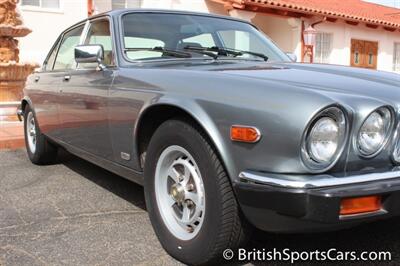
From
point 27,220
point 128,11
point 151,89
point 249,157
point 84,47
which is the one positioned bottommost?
point 27,220

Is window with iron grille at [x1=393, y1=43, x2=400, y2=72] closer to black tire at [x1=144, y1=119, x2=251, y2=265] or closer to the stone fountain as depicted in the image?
the stone fountain

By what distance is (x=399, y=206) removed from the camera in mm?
2164

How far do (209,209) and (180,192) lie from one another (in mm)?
336

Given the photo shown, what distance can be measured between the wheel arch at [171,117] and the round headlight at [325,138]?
14.6 inches

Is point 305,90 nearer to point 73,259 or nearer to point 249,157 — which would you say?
point 249,157

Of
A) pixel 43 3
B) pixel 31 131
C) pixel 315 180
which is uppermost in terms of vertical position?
pixel 43 3

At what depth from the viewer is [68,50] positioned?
462 centimetres

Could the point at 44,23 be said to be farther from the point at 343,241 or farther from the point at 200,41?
the point at 343,241

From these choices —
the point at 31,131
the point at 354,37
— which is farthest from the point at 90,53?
the point at 354,37

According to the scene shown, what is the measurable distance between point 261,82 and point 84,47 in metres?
1.61

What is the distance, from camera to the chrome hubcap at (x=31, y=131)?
5.29 meters

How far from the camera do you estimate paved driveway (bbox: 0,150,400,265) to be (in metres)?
2.74

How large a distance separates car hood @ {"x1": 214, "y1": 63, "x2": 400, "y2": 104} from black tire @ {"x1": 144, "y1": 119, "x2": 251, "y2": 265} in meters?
0.42

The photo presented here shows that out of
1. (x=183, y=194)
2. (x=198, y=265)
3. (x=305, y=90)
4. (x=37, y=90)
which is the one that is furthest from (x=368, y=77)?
(x=37, y=90)
